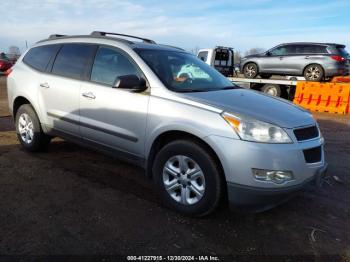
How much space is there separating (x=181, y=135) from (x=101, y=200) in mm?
1171

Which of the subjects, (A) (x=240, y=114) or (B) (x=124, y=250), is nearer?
(B) (x=124, y=250)


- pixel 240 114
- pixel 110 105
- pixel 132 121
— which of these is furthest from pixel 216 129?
pixel 110 105

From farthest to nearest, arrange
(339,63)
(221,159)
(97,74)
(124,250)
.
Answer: (339,63) < (97,74) < (221,159) < (124,250)

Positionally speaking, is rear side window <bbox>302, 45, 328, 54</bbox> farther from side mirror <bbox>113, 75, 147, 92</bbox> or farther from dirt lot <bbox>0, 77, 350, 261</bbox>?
side mirror <bbox>113, 75, 147, 92</bbox>

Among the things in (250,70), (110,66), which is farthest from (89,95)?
(250,70)

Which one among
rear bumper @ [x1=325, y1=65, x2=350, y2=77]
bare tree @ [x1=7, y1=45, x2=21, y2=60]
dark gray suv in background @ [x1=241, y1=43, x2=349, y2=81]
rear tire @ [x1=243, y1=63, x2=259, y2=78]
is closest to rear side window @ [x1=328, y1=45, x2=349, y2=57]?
dark gray suv in background @ [x1=241, y1=43, x2=349, y2=81]

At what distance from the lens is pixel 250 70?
15516 millimetres

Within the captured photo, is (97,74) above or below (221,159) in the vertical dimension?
above

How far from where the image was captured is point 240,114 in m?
3.41

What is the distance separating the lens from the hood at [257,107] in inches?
136

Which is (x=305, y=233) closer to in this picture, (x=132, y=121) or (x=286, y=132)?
(x=286, y=132)

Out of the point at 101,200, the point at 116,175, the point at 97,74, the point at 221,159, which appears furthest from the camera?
the point at 116,175

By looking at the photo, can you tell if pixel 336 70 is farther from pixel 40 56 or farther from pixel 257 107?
pixel 40 56

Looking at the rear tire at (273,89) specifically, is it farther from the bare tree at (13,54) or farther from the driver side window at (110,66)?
the bare tree at (13,54)
